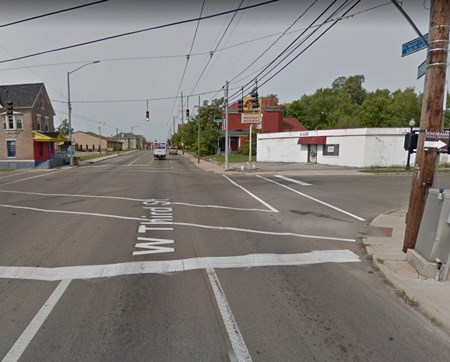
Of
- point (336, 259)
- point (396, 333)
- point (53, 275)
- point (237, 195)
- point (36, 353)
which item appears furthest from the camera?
point (237, 195)

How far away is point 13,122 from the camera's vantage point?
31.9 metres

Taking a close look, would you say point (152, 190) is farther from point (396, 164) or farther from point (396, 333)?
point (396, 164)

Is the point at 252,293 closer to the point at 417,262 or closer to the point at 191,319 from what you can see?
the point at 191,319

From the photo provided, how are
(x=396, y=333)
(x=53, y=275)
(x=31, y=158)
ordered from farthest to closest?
(x=31, y=158)
(x=53, y=275)
(x=396, y=333)

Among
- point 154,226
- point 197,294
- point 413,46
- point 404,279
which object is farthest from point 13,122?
point 404,279

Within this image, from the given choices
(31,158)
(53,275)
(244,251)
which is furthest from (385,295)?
(31,158)

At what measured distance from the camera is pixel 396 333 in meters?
3.44

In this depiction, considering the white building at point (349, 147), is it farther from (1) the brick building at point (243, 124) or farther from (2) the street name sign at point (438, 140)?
(2) the street name sign at point (438, 140)

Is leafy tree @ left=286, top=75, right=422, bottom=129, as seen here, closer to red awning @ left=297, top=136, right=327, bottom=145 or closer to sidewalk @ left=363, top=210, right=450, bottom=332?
red awning @ left=297, top=136, right=327, bottom=145

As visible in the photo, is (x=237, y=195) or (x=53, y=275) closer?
(x=53, y=275)

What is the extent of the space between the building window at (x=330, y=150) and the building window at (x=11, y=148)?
1250 inches

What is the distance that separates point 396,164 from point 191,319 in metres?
29.6

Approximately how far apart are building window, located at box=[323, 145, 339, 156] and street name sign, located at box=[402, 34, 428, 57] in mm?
25193

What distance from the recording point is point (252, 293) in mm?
4316
